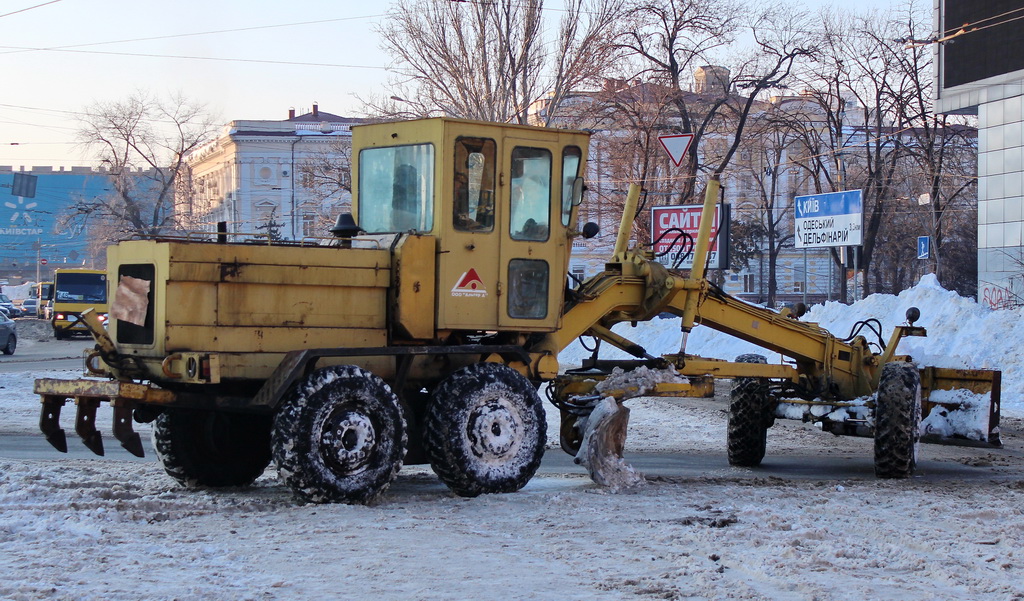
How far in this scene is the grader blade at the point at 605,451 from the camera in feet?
32.6

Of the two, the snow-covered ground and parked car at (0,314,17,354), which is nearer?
the snow-covered ground

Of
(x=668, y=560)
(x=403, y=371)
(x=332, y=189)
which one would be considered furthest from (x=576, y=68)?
(x=668, y=560)

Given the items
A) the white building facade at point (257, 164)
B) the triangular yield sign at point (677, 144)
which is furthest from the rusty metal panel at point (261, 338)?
the white building facade at point (257, 164)

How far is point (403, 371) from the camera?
30.3 feet

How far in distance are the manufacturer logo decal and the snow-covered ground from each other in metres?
1.70

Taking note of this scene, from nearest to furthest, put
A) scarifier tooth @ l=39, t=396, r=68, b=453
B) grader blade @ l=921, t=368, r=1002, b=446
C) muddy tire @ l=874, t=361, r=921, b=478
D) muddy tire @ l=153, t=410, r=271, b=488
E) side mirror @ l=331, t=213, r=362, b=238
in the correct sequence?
scarifier tooth @ l=39, t=396, r=68, b=453, muddy tire @ l=153, t=410, r=271, b=488, side mirror @ l=331, t=213, r=362, b=238, muddy tire @ l=874, t=361, r=921, b=478, grader blade @ l=921, t=368, r=1002, b=446

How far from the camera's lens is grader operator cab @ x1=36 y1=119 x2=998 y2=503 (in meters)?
8.45

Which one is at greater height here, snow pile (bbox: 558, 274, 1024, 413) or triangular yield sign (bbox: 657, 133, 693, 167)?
triangular yield sign (bbox: 657, 133, 693, 167)

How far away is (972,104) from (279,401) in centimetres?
3632

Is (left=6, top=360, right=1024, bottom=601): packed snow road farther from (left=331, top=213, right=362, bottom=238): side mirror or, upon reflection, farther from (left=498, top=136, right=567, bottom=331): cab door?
(left=331, top=213, right=362, bottom=238): side mirror

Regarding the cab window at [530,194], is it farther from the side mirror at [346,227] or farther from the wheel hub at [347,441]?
the wheel hub at [347,441]

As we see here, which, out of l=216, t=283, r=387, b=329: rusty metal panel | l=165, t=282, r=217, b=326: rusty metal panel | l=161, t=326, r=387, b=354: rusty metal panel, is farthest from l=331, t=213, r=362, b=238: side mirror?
l=165, t=282, r=217, b=326: rusty metal panel

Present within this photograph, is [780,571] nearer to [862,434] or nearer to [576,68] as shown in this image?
[862,434]

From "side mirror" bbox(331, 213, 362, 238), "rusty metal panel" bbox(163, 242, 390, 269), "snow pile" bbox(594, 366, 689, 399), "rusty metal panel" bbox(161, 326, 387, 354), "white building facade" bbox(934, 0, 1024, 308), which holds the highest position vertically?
"white building facade" bbox(934, 0, 1024, 308)
